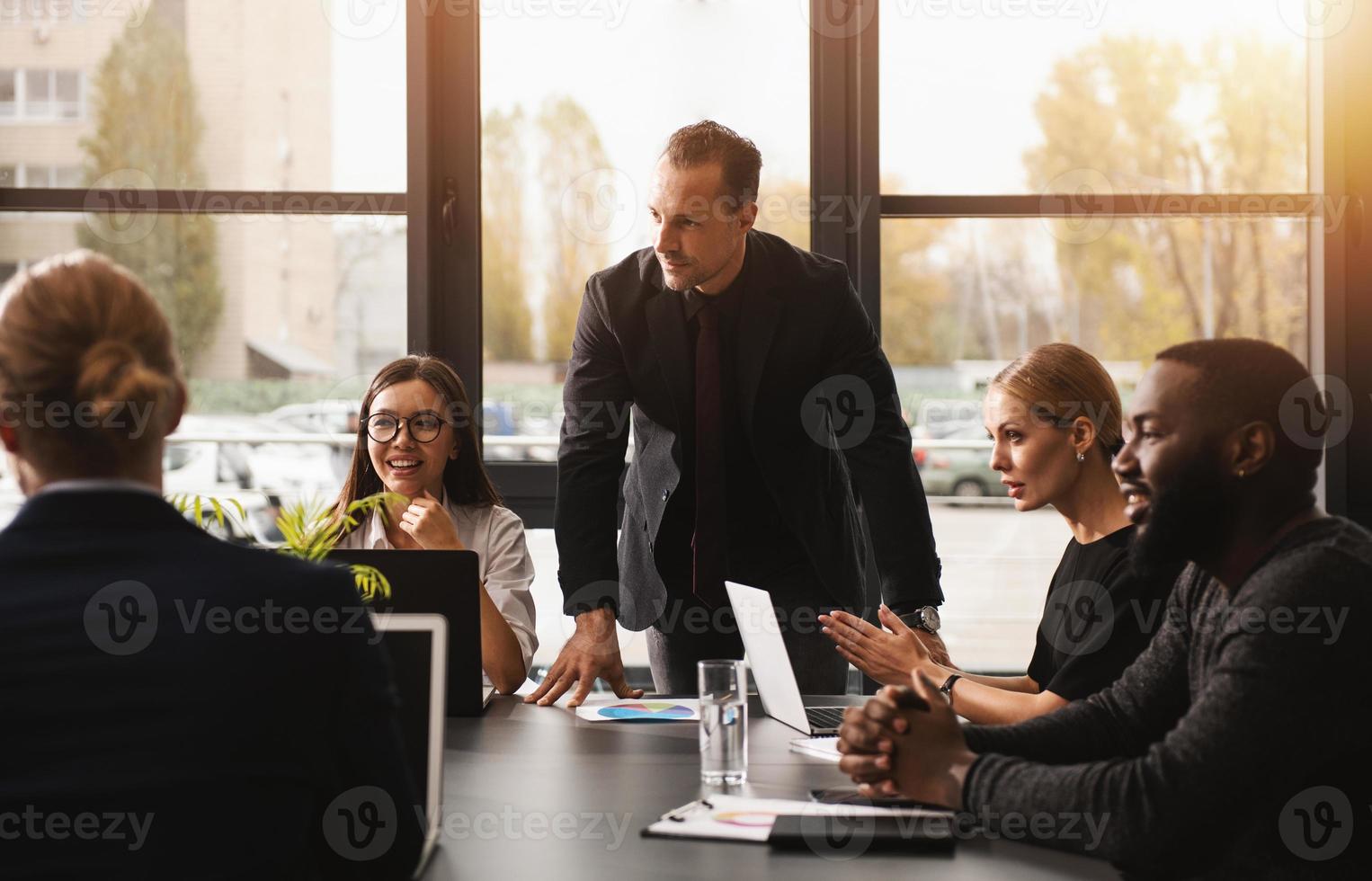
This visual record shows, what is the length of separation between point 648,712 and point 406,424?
34.9 inches

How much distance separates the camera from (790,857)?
1203 mm

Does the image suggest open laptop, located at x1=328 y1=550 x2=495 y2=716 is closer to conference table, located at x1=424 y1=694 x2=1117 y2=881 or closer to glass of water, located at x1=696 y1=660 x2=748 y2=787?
conference table, located at x1=424 y1=694 x2=1117 y2=881

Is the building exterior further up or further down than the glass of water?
further up

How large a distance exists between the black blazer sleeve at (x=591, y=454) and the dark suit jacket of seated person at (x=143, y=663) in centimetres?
130

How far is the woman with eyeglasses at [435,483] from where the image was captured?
2.38 m

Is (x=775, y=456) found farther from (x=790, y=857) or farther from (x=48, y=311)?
(x=48, y=311)

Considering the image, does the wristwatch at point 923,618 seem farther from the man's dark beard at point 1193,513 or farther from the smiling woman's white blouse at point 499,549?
the man's dark beard at point 1193,513

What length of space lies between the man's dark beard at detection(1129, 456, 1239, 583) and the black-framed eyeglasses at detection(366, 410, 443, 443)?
5.16 feet

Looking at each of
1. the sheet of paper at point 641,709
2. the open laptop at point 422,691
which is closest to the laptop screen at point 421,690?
the open laptop at point 422,691

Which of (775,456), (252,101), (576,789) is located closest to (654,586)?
(775,456)

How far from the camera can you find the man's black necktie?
8.11 ft

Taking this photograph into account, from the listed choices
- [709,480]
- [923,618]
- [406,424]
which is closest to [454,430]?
[406,424]

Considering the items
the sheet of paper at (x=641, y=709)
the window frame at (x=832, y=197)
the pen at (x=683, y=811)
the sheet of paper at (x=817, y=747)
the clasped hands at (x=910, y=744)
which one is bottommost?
the sheet of paper at (x=641, y=709)

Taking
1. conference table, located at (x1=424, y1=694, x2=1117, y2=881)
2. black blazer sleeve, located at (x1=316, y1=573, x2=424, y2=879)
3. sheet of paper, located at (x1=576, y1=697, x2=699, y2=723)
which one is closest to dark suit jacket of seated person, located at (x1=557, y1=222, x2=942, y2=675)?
sheet of paper, located at (x1=576, y1=697, x2=699, y2=723)
